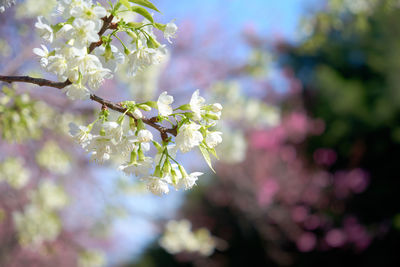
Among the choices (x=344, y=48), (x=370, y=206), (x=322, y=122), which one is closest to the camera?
(x=370, y=206)

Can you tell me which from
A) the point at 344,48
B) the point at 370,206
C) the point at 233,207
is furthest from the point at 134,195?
the point at 344,48

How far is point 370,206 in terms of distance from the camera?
5125mm

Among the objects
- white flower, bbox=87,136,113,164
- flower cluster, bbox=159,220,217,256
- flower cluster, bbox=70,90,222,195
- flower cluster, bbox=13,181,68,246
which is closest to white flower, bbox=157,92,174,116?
flower cluster, bbox=70,90,222,195

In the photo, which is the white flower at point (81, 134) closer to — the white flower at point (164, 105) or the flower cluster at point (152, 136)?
the flower cluster at point (152, 136)

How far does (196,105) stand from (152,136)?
96mm

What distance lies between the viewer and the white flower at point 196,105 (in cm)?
64

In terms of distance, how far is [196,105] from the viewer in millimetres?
669

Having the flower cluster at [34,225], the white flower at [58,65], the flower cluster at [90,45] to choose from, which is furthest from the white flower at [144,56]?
the flower cluster at [34,225]

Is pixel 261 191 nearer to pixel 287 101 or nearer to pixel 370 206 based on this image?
pixel 370 206

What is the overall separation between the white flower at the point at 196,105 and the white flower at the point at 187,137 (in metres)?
0.03

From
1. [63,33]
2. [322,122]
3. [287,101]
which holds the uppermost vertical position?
[287,101]

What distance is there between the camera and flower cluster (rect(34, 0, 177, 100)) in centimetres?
60

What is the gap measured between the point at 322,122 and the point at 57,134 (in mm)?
4796

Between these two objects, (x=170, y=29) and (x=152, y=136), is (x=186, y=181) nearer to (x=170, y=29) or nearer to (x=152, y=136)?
(x=152, y=136)
